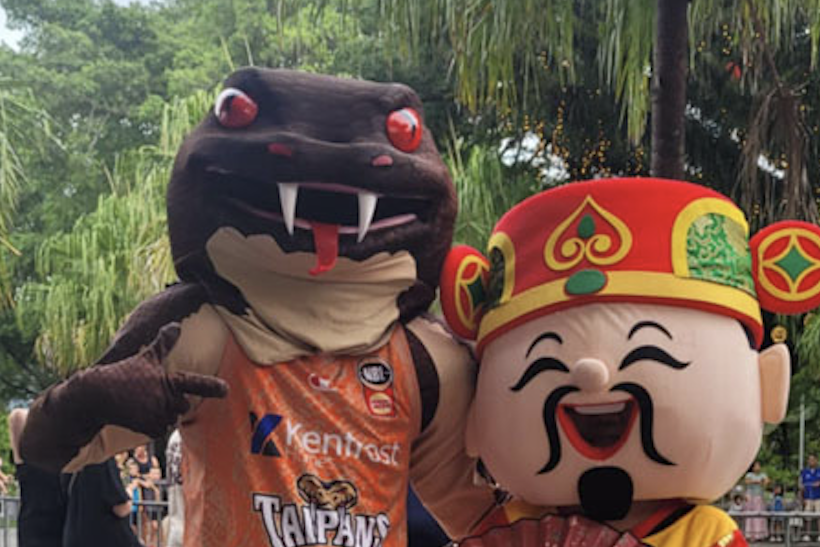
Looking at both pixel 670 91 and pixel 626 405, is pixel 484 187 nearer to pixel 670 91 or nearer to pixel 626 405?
pixel 670 91

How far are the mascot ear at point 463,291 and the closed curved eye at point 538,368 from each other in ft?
1.06

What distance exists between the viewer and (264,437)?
3176 millimetres

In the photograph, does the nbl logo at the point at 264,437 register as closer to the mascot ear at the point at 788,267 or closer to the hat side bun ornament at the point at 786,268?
the hat side bun ornament at the point at 786,268

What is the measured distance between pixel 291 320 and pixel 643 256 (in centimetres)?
96

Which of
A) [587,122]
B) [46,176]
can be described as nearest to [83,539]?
[587,122]

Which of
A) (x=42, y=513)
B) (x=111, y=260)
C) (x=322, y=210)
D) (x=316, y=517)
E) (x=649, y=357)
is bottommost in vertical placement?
(x=111, y=260)

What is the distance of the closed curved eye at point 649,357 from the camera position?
3064mm

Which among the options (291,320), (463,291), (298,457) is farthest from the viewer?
(463,291)

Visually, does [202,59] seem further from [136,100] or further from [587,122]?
[587,122]

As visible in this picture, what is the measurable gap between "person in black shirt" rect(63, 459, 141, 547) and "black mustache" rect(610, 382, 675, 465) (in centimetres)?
299

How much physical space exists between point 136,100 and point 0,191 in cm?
1880

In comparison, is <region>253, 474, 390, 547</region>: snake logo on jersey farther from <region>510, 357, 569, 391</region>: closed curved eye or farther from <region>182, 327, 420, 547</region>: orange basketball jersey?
<region>510, 357, 569, 391</region>: closed curved eye

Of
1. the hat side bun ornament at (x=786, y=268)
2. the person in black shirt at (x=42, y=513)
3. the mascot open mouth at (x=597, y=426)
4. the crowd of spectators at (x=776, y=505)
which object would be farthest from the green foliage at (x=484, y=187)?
the mascot open mouth at (x=597, y=426)

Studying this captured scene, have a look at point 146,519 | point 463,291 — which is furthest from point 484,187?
point 463,291
